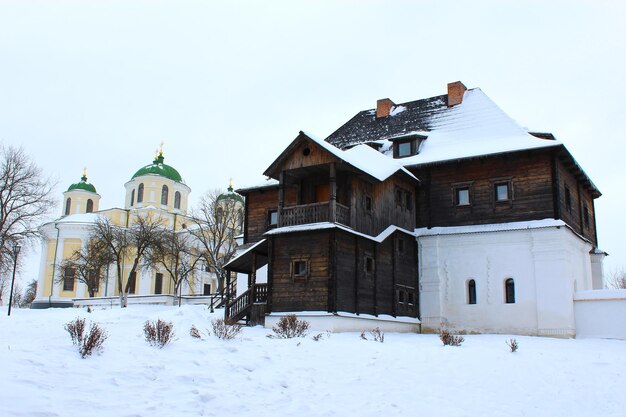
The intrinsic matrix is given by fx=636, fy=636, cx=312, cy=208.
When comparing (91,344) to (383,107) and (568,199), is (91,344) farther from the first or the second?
(383,107)

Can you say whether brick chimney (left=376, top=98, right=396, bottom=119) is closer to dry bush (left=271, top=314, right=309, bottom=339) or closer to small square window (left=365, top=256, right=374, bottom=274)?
small square window (left=365, top=256, right=374, bottom=274)

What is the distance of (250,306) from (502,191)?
1195 cm

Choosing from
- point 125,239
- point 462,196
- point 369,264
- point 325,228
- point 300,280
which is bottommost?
point 300,280

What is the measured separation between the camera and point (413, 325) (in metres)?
27.9

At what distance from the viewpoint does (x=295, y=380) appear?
11.9m

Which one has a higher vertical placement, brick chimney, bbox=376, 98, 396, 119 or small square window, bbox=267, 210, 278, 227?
brick chimney, bbox=376, 98, 396, 119

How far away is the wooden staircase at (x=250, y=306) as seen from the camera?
83.5ft

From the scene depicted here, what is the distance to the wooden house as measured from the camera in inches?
956

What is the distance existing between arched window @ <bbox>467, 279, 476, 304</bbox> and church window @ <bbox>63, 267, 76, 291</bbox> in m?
43.7

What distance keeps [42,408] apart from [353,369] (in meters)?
7.00

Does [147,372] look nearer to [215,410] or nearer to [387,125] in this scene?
[215,410]

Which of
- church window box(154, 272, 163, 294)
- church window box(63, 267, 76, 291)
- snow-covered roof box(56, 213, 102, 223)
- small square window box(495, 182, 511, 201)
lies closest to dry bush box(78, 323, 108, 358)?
small square window box(495, 182, 511, 201)

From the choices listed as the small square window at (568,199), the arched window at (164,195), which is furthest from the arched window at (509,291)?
the arched window at (164,195)

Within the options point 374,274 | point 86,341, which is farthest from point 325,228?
point 86,341
